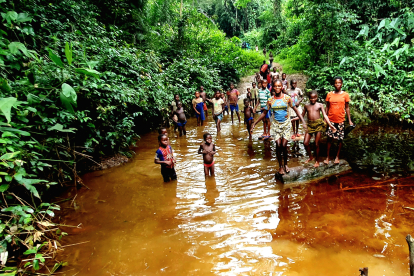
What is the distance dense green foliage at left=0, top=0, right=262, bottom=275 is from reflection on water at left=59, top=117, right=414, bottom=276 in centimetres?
72

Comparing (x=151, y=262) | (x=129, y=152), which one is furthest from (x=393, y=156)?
(x=129, y=152)

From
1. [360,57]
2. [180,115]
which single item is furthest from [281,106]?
[360,57]

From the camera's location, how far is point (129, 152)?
286 inches

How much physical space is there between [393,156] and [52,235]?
294 inches

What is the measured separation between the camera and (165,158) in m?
5.29

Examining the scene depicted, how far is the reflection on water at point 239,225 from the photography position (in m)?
2.96

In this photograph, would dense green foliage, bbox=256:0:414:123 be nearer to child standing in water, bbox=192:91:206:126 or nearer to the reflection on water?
the reflection on water

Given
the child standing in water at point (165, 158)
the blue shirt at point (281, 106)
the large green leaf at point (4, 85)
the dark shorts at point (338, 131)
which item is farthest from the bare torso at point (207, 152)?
the large green leaf at point (4, 85)

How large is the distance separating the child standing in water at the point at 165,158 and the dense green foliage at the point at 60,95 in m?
1.59

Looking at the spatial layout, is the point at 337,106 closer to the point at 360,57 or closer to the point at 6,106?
the point at 6,106

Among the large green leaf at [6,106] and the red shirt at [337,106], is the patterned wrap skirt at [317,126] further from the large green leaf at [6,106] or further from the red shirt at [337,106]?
the large green leaf at [6,106]

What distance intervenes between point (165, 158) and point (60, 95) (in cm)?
254

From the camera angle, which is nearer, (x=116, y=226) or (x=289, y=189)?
(x=116, y=226)

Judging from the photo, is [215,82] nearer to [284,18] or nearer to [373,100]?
[373,100]
